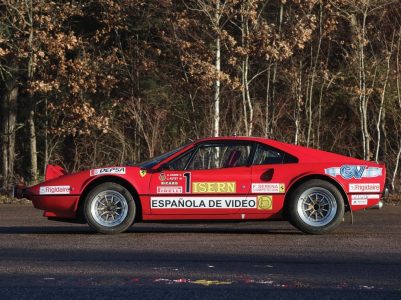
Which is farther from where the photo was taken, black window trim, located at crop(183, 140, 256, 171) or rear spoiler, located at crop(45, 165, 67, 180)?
rear spoiler, located at crop(45, 165, 67, 180)

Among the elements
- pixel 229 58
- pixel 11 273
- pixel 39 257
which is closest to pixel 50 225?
pixel 39 257

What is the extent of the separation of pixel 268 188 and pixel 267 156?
0.50m

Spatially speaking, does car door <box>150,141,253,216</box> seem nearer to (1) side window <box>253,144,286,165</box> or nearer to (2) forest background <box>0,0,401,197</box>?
(1) side window <box>253,144,286,165</box>

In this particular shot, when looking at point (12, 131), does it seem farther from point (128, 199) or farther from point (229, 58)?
point (128, 199)

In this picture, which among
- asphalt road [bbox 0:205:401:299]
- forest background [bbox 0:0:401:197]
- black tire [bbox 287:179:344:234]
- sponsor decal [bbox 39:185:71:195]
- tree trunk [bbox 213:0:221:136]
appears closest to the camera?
asphalt road [bbox 0:205:401:299]

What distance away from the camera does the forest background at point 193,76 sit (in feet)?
71.2

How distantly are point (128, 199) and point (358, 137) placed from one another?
13183 mm

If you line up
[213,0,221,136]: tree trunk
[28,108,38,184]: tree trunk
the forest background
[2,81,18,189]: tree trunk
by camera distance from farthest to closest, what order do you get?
[2,81,18,189]: tree trunk → [28,108,38,184]: tree trunk → the forest background → [213,0,221,136]: tree trunk

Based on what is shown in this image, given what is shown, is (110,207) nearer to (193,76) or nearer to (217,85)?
(217,85)

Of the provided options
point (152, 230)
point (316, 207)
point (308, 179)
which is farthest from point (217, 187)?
point (152, 230)

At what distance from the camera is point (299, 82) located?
893 inches

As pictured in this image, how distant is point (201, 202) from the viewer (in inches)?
481

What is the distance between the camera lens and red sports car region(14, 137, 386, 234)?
12227 mm

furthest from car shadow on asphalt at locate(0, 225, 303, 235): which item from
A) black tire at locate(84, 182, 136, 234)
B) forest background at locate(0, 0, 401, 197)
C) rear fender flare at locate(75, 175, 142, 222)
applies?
forest background at locate(0, 0, 401, 197)
